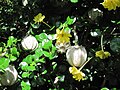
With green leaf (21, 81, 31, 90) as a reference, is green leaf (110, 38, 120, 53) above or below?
above

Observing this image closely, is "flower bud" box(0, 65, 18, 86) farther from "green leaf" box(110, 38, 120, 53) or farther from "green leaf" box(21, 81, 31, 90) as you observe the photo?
"green leaf" box(110, 38, 120, 53)

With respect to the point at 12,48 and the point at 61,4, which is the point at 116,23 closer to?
the point at 61,4

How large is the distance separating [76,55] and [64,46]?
0.15m

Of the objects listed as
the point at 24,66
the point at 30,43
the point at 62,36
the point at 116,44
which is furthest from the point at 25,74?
the point at 116,44

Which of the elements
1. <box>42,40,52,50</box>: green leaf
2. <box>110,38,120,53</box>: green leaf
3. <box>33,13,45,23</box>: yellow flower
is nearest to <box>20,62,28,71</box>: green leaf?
<box>42,40,52,50</box>: green leaf

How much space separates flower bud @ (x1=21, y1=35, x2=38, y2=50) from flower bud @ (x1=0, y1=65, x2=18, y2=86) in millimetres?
167

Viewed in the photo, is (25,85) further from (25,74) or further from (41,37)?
(41,37)

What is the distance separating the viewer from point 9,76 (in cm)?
174

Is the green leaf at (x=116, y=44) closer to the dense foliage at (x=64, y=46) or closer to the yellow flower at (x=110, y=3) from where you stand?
the dense foliage at (x=64, y=46)

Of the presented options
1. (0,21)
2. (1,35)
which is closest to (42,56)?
(1,35)

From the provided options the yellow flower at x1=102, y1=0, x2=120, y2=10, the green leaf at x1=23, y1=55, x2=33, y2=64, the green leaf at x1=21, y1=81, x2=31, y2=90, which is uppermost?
the yellow flower at x1=102, y1=0, x2=120, y2=10

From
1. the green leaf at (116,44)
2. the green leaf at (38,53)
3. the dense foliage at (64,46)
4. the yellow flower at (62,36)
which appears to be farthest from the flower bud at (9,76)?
the green leaf at (116,44)

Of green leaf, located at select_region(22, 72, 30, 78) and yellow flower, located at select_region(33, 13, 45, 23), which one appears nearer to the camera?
green leaf, located at select_region(22, 72, 30, 78)

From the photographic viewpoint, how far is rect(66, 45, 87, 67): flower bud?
1.75m
